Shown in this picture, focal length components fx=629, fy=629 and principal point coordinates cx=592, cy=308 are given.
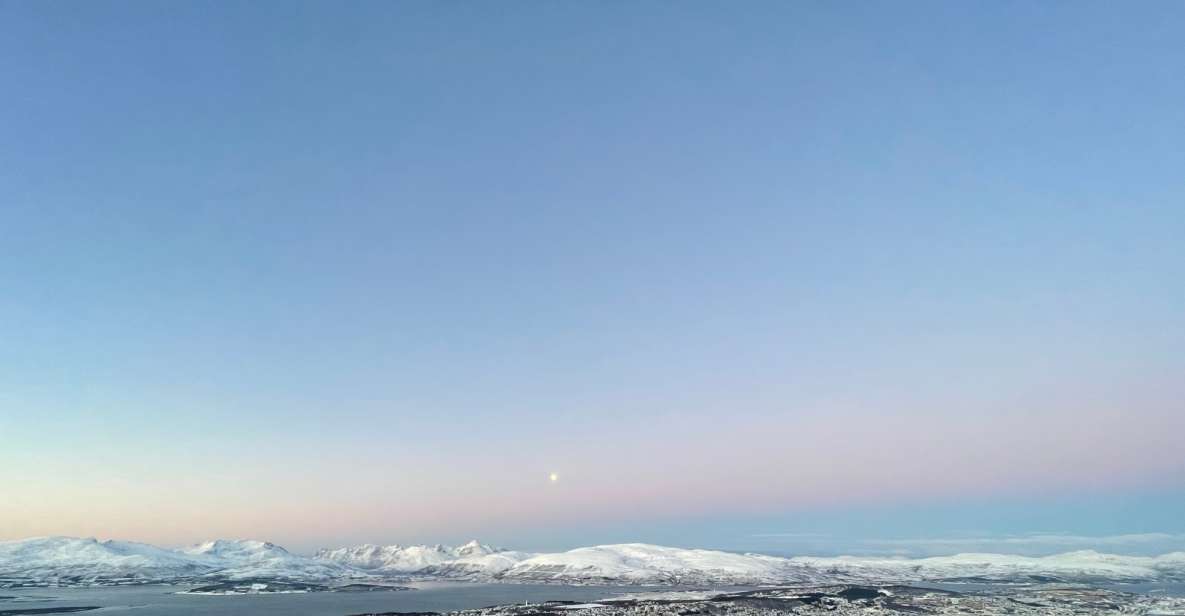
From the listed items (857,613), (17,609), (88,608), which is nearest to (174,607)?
(88,608)

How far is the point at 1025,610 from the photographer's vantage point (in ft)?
466

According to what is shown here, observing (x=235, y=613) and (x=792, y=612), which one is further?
(x=235, y=613)

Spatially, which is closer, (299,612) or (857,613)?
(857,613)

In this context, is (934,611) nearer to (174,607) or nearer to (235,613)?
(235,613)

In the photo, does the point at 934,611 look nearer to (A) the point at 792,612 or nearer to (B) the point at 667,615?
(A) the point at 792,612

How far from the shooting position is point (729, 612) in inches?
5605

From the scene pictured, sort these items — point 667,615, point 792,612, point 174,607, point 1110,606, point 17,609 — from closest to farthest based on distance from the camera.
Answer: point 667,615, point 792,612, point 1110,606, point 17,609, point 174,607

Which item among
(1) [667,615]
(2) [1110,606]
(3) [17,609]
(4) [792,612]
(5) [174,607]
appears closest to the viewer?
(1) [667,615]

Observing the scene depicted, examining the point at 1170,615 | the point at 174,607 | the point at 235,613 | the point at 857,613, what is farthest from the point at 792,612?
the point at 174,607

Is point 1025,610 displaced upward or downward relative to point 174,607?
upward

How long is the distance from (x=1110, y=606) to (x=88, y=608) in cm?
28196

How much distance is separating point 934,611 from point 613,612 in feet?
242

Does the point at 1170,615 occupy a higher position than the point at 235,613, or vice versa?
the point at 1170,615

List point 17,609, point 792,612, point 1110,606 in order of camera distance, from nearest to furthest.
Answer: point 792,612, point 1110,606, point 17,609
